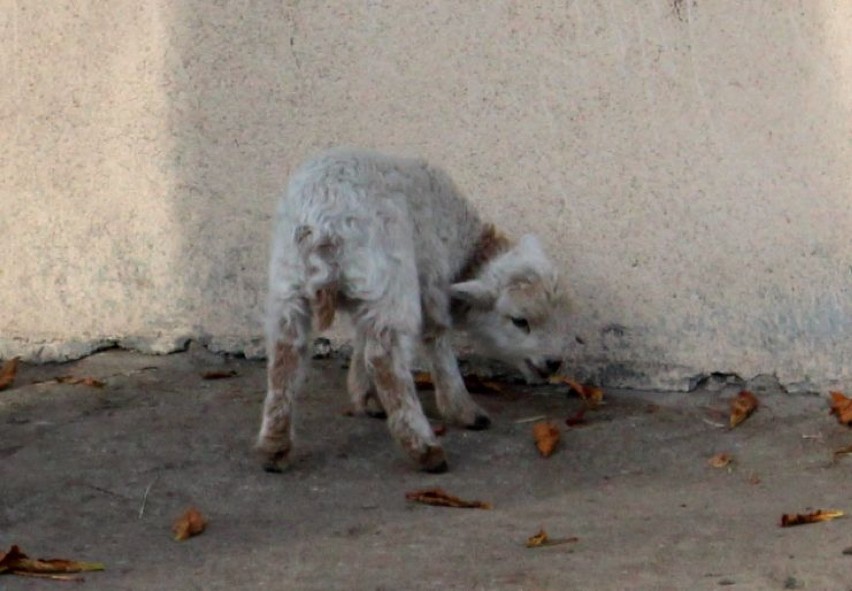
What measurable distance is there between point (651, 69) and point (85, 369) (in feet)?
9.66

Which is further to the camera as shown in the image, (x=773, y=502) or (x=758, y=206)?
(x=758, y=206)

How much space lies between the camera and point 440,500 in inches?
211

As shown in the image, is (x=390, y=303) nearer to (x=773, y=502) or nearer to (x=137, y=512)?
(x=137, y=512)

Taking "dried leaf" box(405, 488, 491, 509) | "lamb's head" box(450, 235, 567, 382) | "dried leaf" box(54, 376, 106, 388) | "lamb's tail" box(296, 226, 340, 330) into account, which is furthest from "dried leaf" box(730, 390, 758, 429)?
"dried leaf" box(54, 376, 106, 388)

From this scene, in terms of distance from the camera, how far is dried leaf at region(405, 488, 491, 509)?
17.5ft

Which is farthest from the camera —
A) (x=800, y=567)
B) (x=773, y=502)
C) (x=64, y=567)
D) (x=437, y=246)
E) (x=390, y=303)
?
(x=437, y=246)

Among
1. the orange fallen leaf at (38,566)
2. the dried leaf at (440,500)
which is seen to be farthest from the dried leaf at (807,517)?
the orange fallen leaf at (38,566)

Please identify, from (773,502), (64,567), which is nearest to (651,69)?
(773,502)

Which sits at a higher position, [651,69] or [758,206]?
[651,69]

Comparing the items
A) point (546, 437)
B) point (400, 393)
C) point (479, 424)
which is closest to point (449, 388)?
point (479, 424)

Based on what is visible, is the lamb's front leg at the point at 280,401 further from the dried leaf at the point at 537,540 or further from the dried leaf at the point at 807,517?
the dried leaf at the point at 807,517

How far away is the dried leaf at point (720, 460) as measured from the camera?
579 cm

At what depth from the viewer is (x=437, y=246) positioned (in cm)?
621

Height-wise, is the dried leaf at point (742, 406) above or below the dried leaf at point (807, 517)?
above
